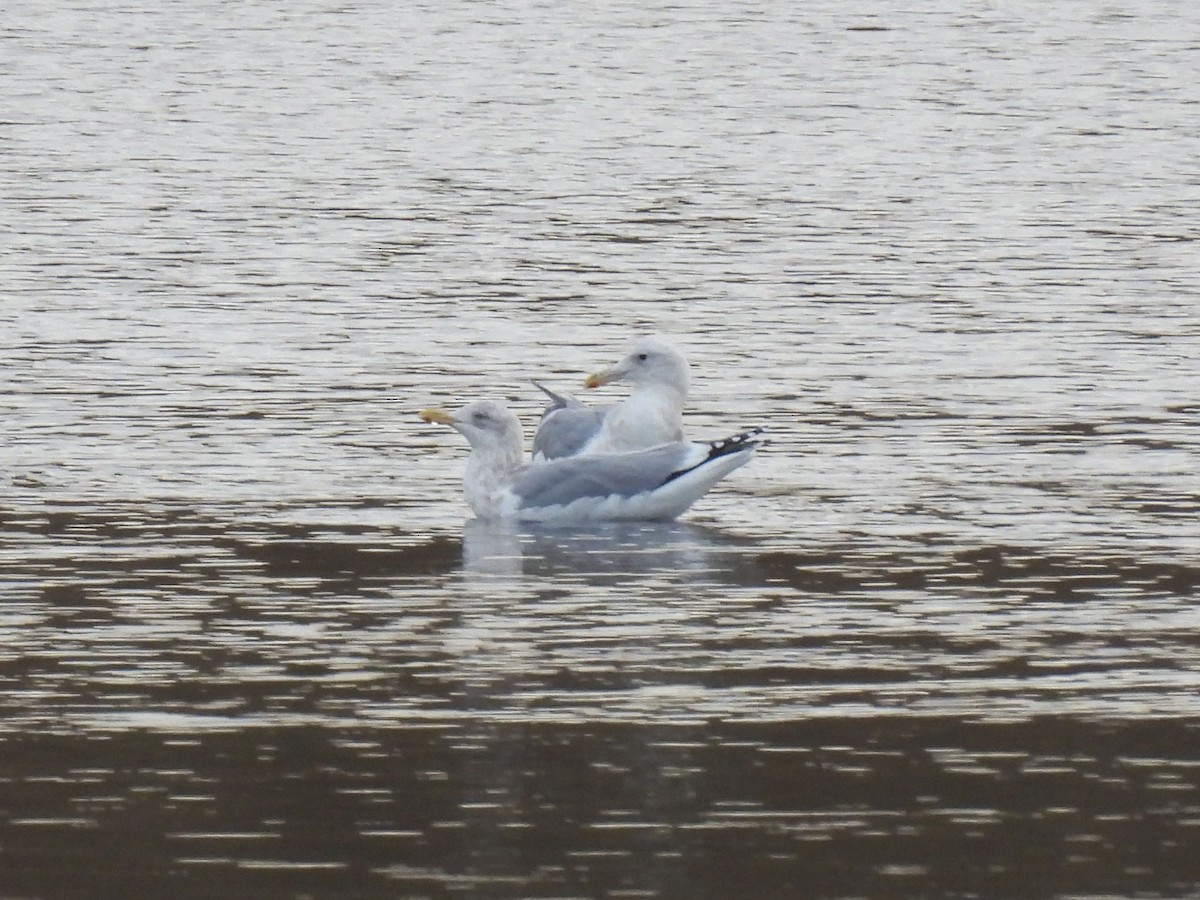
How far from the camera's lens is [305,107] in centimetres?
4672

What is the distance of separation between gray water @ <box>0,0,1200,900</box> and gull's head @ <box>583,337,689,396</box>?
0.76 meters

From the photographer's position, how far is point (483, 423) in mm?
18672

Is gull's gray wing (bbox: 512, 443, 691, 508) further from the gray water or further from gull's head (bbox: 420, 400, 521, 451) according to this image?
gull's head (bbox: 420, 400, 521, 451)

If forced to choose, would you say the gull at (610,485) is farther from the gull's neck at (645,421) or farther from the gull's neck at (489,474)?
the gull's neck at (645,421)

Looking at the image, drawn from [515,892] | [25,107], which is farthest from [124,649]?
[25,107]

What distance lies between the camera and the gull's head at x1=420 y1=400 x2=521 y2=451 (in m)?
18.6

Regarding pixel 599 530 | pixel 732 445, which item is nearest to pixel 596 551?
pixel 599 530

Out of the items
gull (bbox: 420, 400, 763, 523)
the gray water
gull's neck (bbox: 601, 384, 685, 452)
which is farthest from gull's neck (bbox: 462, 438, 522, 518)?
gull's neck (bbox: 601, 384, 685, 452)

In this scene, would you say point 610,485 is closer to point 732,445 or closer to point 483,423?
point 732,445

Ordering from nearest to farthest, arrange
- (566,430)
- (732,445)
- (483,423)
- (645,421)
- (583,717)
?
1. (583,717)
2. (732,445)
3. (483,423)
4. (645,421)
5. (566,430)

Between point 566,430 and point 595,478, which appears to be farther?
point 566,430

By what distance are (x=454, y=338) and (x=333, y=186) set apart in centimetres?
1220

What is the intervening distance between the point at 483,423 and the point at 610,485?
1.10 m

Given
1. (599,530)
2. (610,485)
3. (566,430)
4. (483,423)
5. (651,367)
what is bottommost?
(599,530)
